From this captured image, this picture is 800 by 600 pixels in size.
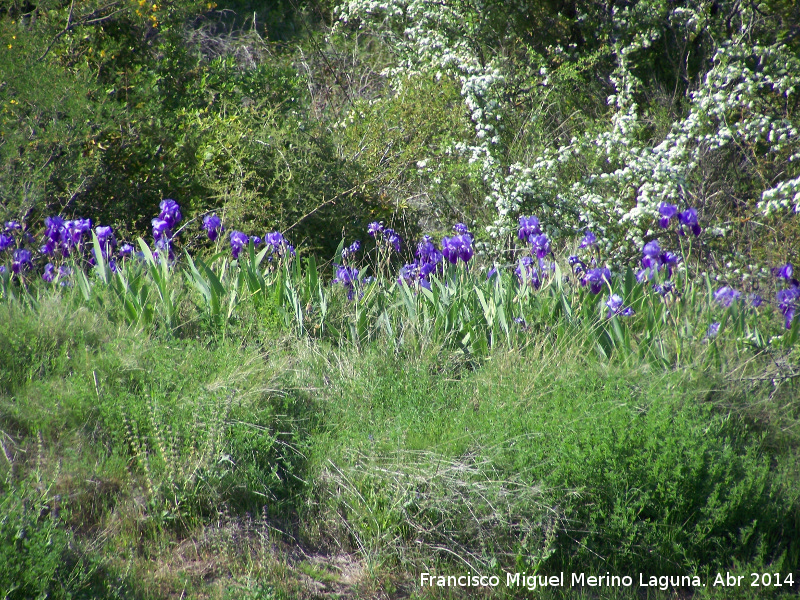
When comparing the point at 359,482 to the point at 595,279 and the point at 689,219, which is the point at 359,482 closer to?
the point at 595,279

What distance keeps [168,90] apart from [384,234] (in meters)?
2.90

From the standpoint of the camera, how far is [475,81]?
6.22 metres

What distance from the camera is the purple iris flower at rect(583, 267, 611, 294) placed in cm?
374

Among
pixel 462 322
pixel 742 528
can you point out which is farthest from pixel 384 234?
pixel 742 528

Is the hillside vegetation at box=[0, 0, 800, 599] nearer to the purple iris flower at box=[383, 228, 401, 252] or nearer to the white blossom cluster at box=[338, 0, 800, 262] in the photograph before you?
the white blossom cluster at box=[338, 0, 800, 262]

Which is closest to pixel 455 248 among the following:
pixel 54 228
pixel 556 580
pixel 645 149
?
pixel 556 580

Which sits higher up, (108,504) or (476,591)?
(108,504)

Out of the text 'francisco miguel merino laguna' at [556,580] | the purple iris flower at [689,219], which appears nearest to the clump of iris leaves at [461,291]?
the purple iris flower at [689,219]

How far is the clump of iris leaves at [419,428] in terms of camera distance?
248 cm

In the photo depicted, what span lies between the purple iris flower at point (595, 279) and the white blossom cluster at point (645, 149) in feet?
4.61

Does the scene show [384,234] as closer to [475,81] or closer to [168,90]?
[475,81]

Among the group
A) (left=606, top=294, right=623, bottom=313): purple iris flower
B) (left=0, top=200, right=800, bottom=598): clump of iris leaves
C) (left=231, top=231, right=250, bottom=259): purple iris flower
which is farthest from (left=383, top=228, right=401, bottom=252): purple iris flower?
(left=606, top=294, right=623, bottom=313): purple iris flower

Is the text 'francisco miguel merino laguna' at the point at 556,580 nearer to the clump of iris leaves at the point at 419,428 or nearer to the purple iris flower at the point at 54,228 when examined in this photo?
the clump of iris leaves at the point at 419,428

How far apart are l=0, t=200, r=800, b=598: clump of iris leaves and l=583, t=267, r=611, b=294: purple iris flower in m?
0.07
